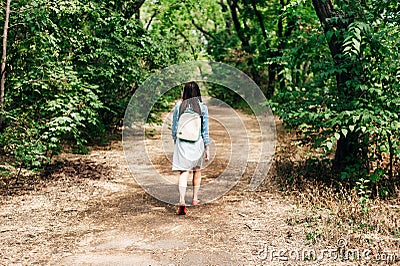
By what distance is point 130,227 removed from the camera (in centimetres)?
542

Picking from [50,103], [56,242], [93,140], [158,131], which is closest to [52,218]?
[56,242]

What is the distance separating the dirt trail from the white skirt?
0.61 meters

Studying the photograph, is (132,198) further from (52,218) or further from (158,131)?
(158,131)

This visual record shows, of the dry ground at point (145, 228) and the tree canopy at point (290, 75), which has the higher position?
the tree canopy at point (290, 75)

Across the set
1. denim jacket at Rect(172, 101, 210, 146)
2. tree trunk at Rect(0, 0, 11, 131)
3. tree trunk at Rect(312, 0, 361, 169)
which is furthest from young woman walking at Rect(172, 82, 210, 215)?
tree trunk at Rect(0, 0, 11, 131)

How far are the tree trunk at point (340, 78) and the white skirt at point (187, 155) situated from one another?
2.28 m

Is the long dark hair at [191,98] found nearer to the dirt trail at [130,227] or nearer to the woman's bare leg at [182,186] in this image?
the woman's bare leg at [182,186]

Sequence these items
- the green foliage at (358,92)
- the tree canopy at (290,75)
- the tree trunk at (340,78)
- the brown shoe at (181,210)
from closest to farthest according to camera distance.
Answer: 1. the green foliage at (358,92)
2. the brown shoe at (181,210)
3. the tree canopy at (290,75)
4. the tree trunk at (340,78)

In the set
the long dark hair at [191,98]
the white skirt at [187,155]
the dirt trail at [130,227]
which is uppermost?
the long dark hair at [191,98]

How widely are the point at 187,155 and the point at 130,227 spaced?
1191 mm

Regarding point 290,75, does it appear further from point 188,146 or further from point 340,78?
point 188,146

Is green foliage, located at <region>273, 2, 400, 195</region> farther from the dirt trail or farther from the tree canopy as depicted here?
the dirt trail

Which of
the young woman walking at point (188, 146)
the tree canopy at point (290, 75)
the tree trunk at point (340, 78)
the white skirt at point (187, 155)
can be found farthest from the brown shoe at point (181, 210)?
the tree trunk at point (340, 78)

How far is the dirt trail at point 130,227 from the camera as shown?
454 cm
